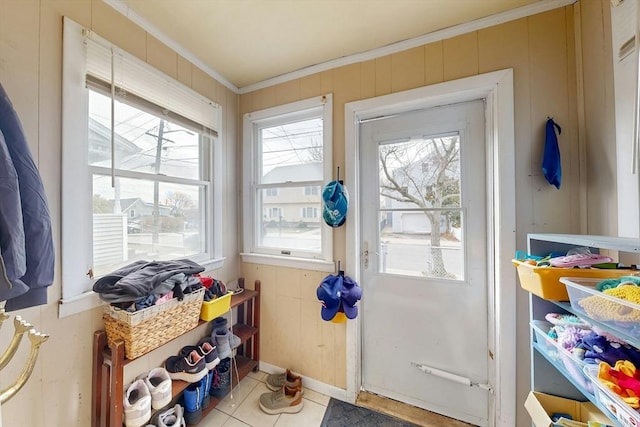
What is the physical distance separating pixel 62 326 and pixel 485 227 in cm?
224

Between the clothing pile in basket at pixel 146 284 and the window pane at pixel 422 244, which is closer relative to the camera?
the clothing pile in basket at pixel 146 284

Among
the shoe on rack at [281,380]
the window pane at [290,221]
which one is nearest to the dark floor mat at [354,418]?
the shoe on rack at [281,380]

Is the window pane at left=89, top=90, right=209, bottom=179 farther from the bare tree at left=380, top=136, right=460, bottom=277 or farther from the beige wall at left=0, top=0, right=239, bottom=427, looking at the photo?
the bare tree at left=380, top=136, right=460, bottom=277

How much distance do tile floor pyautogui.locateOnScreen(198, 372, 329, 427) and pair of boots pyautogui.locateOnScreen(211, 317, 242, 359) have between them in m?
0.32

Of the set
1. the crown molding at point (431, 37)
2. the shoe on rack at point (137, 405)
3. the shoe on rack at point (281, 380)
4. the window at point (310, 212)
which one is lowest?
the shoe on rack at point (281, 380)

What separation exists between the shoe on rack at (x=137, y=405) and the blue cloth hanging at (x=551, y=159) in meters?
2.30

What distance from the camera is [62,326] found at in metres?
1.08

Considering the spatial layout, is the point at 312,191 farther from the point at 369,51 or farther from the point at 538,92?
the point at 538,92

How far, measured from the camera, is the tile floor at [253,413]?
1.49 meters

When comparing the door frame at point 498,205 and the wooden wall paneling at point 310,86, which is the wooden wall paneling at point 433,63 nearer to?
the door frame at point 498,205

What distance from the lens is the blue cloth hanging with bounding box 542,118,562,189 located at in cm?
118

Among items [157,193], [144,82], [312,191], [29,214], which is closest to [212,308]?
[157,193]

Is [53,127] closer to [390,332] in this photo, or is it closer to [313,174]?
[313,174]

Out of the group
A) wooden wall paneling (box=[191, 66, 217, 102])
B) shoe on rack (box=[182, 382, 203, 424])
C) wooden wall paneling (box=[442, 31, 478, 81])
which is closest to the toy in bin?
Answer: wooden wall paneling (box=[442, 31, 478, 81])
